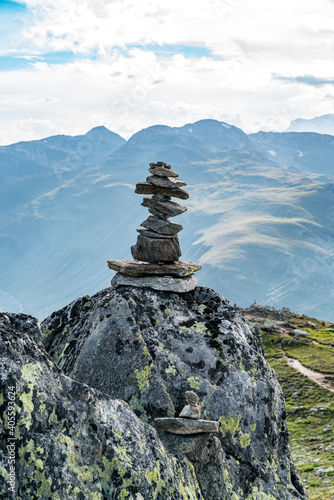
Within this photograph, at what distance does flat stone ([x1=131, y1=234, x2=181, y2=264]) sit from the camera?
84.8 feet

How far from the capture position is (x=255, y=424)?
21.0 metres

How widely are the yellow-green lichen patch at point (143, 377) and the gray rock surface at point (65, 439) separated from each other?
450 cm

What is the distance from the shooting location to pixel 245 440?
20.4 meters

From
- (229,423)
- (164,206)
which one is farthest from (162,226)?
(229,423)

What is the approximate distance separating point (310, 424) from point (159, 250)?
1538 inches

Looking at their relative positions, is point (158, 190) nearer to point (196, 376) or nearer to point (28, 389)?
point (196, 376)

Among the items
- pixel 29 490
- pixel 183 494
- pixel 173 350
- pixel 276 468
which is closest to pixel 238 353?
pixel 173 350

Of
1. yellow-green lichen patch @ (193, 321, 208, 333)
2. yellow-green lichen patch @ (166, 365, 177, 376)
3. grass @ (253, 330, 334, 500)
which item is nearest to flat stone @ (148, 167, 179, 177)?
yellow-green lichen patch @ (193, 321, 208, 333)

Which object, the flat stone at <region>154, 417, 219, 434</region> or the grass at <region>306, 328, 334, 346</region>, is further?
the grass at <region>306, 328, 334, 346</region>

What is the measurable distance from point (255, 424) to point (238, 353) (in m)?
2.90

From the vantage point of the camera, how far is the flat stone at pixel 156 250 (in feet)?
84.8

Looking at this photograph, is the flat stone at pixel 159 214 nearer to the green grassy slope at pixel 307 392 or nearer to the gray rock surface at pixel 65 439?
the gray rock surface at pixel 65 439

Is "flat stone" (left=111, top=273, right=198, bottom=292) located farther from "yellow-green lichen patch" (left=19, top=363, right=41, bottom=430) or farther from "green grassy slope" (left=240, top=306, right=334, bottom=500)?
"green grassy slope" (left=240, top=306, right=334, bottom=500)

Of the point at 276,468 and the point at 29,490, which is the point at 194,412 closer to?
the point at 276,468
